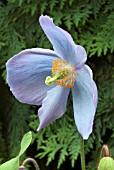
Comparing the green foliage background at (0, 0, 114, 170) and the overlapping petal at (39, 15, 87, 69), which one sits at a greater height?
the overlapping petal at (39, 15, 87, 69)

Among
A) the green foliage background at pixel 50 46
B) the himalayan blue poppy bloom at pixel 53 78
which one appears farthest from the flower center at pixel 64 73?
the green foliage background at pixel 50 46

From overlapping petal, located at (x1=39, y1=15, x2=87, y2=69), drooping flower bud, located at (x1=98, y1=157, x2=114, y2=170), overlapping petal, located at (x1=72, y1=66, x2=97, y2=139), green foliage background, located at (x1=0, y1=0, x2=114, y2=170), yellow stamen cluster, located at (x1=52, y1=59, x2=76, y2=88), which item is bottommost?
green foliage background, located at (x1=0, y1=0, x2=114, y2=170)

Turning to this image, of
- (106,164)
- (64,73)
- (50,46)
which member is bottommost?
(50,46)

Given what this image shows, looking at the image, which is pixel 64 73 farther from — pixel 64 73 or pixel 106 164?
pixel 106 164

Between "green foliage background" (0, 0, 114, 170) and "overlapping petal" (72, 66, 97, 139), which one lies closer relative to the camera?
"overlapping petal" (72, 66, 97, 139)

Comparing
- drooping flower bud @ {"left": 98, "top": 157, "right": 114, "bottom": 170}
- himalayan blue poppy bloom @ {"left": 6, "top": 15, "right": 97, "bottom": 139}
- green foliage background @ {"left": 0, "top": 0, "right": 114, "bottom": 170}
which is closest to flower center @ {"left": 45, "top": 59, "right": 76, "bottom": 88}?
himalayan blue poppy bloom @ {"left": 6, "top": 15, "right": 97, "bottom": 139}

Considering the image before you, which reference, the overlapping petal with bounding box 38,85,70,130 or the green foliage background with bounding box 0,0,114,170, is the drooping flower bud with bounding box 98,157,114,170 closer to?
the overlapping petal with bounding box 38,85,70,130

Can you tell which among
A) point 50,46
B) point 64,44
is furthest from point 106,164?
point 50,46

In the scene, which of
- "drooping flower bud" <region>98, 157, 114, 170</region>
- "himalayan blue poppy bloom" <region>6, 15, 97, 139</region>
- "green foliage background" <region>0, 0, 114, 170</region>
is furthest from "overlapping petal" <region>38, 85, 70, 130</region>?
"green foliage background" <region>0, 0, 114, 170</region>
